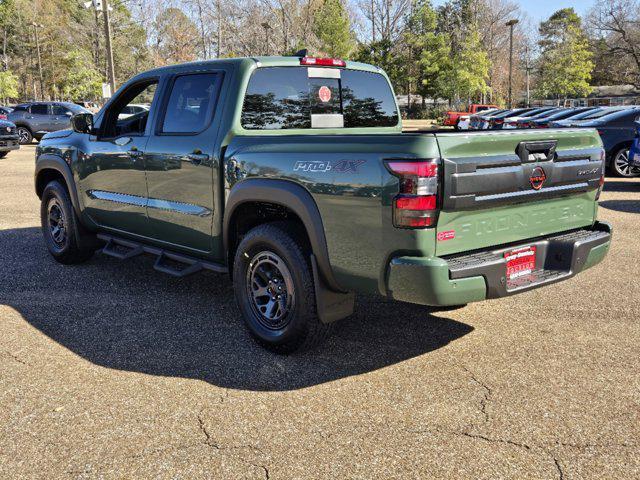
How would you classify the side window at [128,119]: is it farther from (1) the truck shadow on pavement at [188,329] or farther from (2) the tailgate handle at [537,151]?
(2) the tailgate handle at [537,151]

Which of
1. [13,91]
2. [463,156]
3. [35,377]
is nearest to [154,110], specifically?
[35,377]

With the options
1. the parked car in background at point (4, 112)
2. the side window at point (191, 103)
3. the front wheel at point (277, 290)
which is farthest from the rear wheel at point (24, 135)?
the front wheel at point (277, 290)

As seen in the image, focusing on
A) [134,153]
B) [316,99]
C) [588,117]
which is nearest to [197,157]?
[134,153]

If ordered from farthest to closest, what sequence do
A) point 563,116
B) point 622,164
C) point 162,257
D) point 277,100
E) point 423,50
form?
point 423,50, point 563,116, point 622,164, point 162,257, point 277,100

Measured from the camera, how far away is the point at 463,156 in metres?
3.29

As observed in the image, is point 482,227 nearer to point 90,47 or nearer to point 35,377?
point 35,377

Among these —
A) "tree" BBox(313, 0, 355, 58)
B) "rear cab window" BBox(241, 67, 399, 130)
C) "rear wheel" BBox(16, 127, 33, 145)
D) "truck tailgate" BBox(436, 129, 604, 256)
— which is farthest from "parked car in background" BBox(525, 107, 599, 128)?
"tree" BBox(313, 0, 355, 58)

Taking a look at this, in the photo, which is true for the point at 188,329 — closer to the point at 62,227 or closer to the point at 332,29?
the point at 62,227

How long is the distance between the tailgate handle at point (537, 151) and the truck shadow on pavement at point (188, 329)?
144 centimetres

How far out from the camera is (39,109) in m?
24.7

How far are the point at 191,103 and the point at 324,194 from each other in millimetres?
1701

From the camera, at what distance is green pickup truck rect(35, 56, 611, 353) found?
330cm

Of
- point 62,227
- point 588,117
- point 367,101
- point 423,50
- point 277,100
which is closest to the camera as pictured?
point 277,100

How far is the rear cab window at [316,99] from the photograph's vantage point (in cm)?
448
